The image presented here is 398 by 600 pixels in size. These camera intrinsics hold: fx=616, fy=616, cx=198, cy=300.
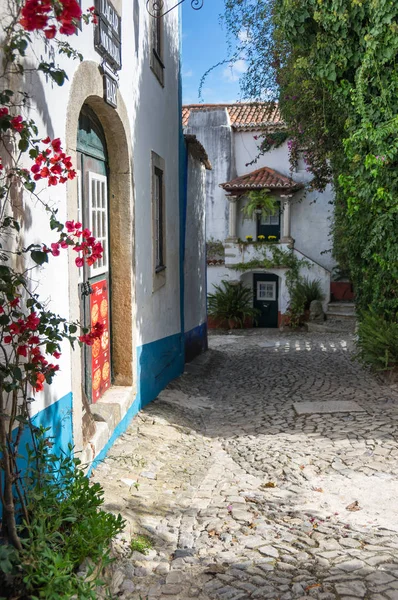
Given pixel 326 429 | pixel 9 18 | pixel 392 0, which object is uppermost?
pixel 392 0

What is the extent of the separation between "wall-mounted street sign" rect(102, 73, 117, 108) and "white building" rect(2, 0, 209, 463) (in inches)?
0.4

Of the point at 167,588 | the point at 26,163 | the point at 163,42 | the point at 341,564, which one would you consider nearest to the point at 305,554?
the point at 341,564

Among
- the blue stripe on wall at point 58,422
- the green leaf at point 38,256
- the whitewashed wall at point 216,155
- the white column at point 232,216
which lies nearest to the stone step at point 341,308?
the white column at point 232,216

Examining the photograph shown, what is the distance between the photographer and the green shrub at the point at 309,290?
2075 cm

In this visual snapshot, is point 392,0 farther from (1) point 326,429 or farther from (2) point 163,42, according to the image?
(1) point 326,429

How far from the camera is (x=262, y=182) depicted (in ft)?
70.5

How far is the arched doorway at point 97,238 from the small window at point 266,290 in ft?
54.2

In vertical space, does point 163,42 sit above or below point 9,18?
above

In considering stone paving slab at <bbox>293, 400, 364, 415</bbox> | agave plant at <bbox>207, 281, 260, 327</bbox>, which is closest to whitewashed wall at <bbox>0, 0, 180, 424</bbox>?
stone paving slab at <bbox>293, 400, 364, 415</bbox>

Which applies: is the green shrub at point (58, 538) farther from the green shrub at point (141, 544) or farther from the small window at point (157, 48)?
the small window at point (157, 48)

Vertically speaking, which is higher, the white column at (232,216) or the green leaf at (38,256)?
the white column at (232,216)

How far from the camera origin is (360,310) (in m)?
10.4

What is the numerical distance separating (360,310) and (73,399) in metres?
7.04

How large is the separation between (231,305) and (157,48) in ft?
44.2
